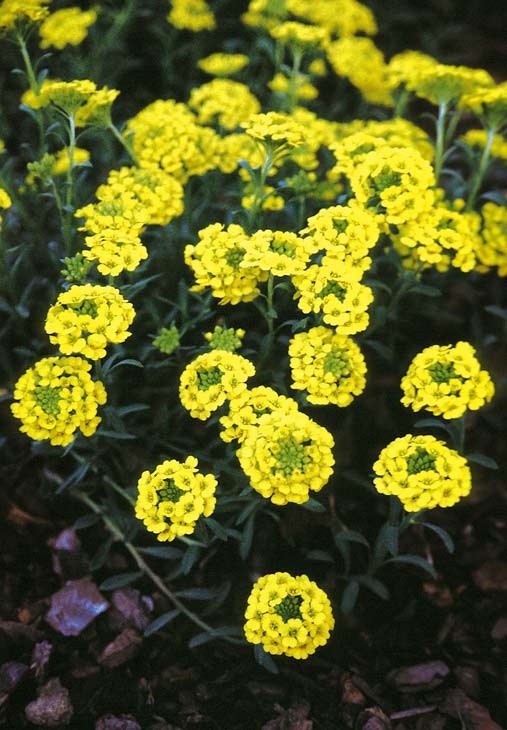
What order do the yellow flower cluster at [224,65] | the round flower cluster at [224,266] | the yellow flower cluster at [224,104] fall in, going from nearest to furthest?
the round flower cluster at [224,266], the yellow flower cluster at [224,104], the yellow flower cluster at [224,65]

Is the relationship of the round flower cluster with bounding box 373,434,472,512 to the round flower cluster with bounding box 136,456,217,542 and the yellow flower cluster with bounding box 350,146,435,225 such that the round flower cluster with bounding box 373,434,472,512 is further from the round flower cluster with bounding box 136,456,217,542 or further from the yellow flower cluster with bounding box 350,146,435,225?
the yellow flower cluster with bounding box 350,146,435,225

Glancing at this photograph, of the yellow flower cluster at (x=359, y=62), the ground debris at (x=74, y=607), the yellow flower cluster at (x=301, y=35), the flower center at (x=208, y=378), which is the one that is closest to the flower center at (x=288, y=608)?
the flower center at (x=208, y=378)

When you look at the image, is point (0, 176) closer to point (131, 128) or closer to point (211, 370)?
point (131, 128)

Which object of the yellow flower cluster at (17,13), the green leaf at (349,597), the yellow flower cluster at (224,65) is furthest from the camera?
the yellow flower cluster at (224,65)

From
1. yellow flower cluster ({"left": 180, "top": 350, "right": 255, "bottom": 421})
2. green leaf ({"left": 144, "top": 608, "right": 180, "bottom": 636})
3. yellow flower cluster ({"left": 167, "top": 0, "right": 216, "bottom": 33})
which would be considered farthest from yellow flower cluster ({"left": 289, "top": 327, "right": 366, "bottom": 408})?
yellow flower cluster ({"left": 167, "top": 0, "right": 216, "bottom": 33})

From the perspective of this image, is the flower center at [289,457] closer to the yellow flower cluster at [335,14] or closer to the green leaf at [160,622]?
the green leaf at [160,622]

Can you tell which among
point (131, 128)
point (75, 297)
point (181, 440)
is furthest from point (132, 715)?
point (131, 128)
